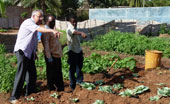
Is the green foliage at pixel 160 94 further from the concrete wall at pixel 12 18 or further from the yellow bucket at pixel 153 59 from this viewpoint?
the concrete wall at pixel 12 18

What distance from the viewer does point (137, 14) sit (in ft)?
74.0

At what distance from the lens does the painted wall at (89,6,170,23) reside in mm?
20737

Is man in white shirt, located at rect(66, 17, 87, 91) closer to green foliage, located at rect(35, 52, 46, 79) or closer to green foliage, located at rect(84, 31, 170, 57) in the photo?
green foliage, located at rect(35, 52, 46, 79)

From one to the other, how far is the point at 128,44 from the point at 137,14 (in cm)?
1462

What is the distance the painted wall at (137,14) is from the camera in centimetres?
2074

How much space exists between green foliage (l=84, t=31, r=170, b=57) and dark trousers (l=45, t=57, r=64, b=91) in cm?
492

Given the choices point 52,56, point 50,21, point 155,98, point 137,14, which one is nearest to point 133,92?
point 155,98

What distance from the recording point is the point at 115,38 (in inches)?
373

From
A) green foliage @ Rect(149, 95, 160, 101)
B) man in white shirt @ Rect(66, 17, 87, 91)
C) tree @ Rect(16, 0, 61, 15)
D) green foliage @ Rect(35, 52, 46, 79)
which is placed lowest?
green foliage @ Rect(35, 52, 46, 79)

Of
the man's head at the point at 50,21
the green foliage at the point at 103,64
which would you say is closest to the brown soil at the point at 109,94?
the green foliage at the point at 103,64

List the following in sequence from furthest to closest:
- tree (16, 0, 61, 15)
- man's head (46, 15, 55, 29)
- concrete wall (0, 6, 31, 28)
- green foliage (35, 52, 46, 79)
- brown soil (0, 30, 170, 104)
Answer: concrete wall (0, 6, 31, 28)
tree (16, 0, 61, 15)
green foliage (35, 52, 46, 79)
man's head (46, 15, 55, 29)
brown soil (0, 30, 170, 104)

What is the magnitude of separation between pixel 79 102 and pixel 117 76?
2.32 metres

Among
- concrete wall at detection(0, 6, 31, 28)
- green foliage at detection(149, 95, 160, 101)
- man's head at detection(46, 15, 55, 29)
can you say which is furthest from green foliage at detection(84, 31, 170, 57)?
concrete wall at detection(0, 6, 31, 28)

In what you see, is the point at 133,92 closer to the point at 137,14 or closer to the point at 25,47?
the point at 25,47
